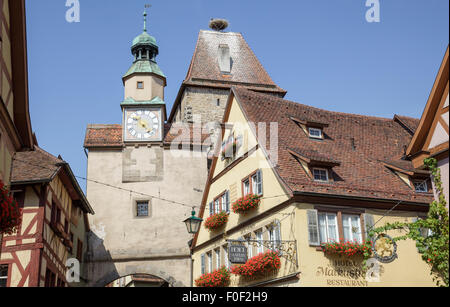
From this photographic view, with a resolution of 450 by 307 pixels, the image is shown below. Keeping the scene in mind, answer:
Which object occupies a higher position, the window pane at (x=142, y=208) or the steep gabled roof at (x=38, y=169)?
the window pane at (x=142, y=208)

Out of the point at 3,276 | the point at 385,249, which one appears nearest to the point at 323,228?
the point at 385,249

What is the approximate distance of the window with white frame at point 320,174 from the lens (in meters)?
18.1

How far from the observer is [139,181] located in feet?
95.0

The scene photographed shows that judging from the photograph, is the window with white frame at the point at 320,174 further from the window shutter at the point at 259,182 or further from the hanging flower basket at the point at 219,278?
the hanging flower basket at the point at 219,278

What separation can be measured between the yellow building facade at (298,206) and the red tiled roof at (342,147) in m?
0.05

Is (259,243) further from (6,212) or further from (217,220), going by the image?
(6,212)

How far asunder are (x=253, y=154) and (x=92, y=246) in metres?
11.6

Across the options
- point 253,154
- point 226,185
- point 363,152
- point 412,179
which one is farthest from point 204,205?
point 412,179

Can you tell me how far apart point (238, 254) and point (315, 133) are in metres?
5.92

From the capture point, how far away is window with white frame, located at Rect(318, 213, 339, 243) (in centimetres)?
1662

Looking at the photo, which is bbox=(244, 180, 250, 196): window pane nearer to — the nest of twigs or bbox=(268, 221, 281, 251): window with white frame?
bbox=(268, 221, 281, 251): window with white frame

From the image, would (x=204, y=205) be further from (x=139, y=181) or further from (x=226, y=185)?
(x=139, y=181)

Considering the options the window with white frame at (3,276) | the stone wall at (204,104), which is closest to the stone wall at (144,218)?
the stone wall at (204,104)

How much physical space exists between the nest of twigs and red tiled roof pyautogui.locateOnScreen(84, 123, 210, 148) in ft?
63.8
